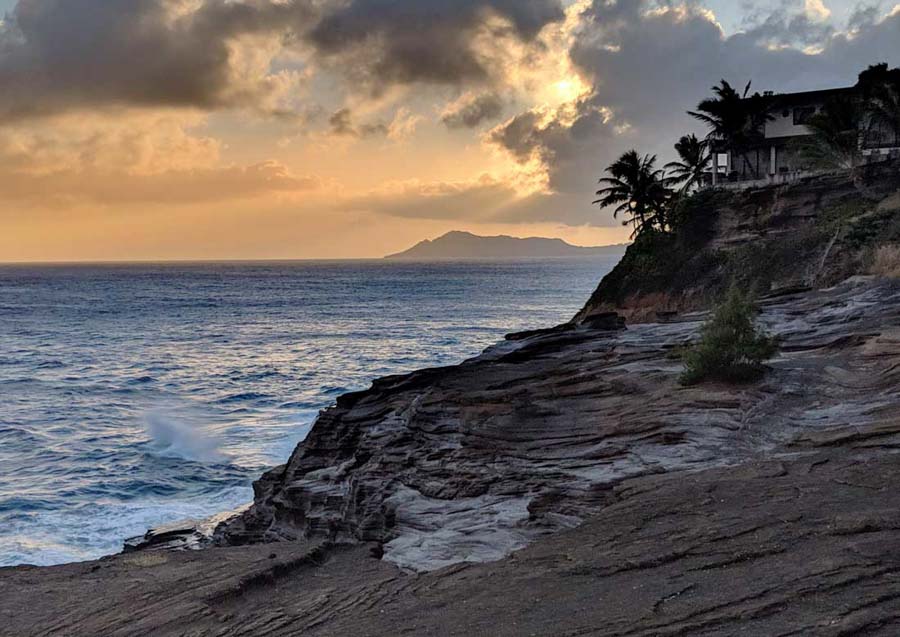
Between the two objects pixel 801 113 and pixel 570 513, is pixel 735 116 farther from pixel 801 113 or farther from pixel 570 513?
pixel 570 513

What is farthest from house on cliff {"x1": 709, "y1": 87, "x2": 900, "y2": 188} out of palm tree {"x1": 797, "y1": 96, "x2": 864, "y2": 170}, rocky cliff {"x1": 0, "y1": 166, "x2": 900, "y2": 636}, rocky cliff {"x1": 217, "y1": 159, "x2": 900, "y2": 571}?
rocky cliff {"x1": 0, "y1": 166, "x2": 900, "y2": 636}

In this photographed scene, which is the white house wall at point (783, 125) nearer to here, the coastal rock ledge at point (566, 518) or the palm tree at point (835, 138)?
the palm tree at point (835, 138)

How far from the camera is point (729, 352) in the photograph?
18672 millimetres

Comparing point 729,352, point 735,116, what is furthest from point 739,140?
point 729,352

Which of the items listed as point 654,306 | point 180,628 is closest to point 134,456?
point 180,628

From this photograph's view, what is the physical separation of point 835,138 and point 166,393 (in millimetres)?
42482

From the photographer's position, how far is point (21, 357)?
189ft

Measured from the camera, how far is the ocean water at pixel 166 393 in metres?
25.7

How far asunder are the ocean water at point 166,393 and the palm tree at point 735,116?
2466 centimetres

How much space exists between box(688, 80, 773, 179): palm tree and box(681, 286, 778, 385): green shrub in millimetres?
42110

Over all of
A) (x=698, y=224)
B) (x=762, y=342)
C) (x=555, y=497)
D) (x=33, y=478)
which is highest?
(x=698, y=224)

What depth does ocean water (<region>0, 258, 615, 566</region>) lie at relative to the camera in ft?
84.3

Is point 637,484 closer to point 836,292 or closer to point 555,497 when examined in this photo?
point 555,497

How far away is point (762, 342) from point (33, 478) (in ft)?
84.1
